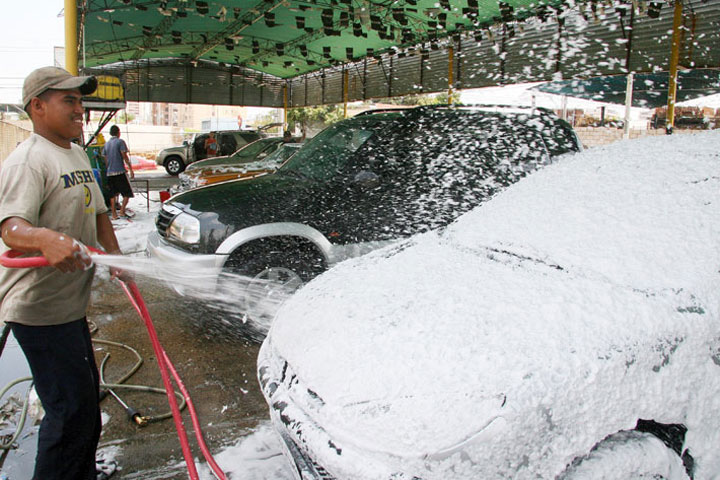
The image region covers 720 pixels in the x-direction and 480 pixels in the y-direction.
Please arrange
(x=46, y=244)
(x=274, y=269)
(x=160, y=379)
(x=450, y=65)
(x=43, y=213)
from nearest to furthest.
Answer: (x=46, y=244)
(x=43, y=213)
(x=160, y=379)
(x=274, y=269)
(x=450, y=65)

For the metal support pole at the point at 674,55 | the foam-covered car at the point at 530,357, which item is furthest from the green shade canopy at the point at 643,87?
the foam-covered car at the point at 530,357

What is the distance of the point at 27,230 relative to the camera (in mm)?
1769

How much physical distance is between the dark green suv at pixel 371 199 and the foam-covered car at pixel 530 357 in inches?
53.3

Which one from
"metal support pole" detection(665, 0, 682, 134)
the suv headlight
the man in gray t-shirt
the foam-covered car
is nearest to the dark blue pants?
the man in gray t-shirt

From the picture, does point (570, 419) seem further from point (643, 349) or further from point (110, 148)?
point (110, 148)

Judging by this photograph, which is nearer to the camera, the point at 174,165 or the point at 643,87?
the point at 643,87

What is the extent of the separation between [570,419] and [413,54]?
62.6ft

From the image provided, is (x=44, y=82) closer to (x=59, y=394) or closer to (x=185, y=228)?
(x=59, y=394)

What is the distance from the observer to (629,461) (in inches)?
56.8

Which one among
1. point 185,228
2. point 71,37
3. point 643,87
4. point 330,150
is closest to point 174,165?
point 71,37

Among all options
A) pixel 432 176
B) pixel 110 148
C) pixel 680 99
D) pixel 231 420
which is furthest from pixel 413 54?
pixel 231 420

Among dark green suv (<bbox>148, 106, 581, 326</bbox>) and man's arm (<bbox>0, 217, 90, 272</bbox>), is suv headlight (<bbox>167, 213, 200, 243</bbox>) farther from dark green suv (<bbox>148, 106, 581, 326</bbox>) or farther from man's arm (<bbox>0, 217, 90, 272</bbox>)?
man's arm (<bbox>0, 217, 90, 272</bbox>)

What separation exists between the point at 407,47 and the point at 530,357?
18671 millimetres

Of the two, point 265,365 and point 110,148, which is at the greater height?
point 110,148
